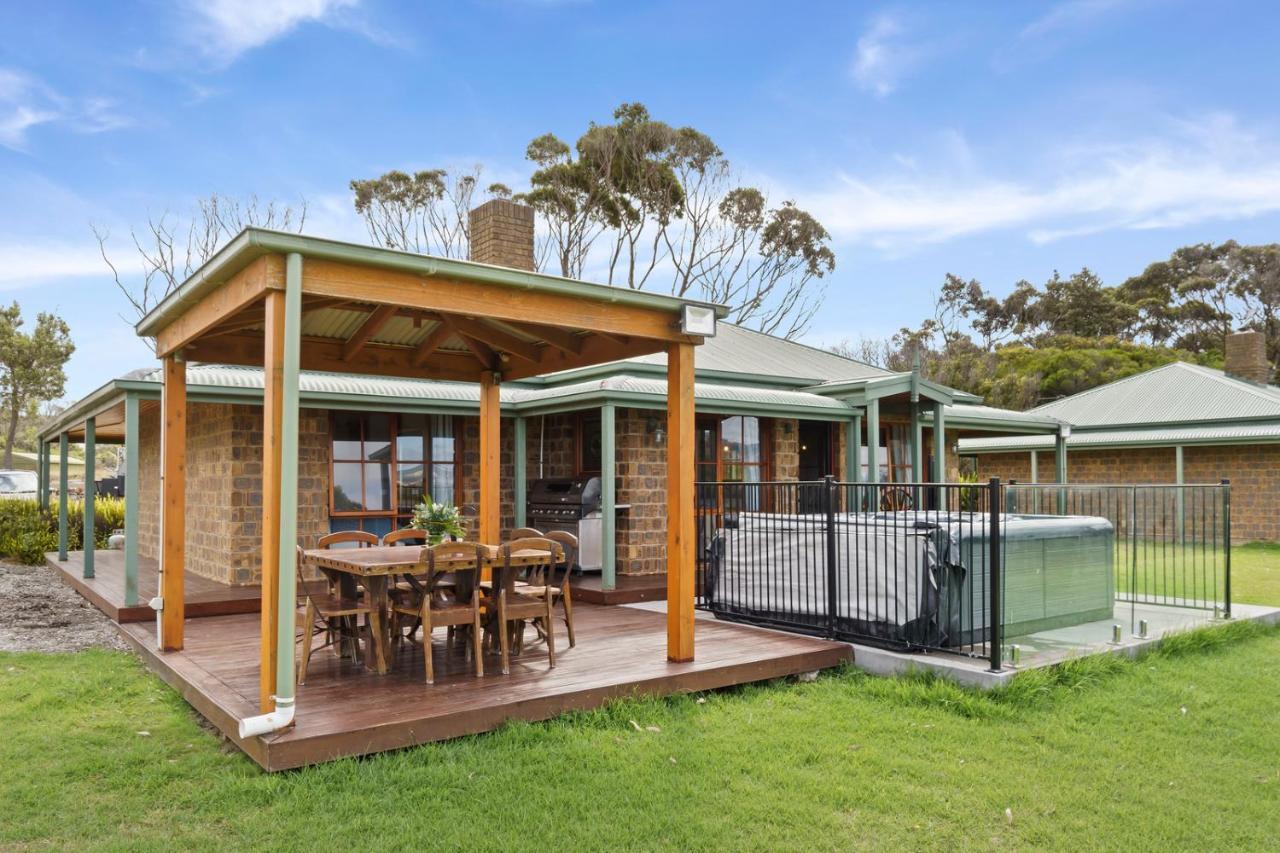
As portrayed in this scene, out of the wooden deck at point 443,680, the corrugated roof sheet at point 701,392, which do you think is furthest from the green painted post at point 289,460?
the corrugated roof sheet at point 701,392

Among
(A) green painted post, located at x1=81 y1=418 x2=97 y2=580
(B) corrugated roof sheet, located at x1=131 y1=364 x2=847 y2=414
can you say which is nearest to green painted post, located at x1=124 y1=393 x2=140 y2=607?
(B) corrugated roof sheet, located at x1=131 y1=364 x2=847 y2=414

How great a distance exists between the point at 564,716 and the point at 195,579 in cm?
688

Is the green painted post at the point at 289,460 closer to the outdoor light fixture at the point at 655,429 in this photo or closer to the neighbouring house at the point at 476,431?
the neighbouring house at the point at 476,431

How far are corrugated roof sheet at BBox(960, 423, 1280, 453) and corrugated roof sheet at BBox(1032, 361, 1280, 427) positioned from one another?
1.06 ft

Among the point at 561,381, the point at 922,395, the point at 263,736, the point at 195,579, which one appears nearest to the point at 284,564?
the point at 263,736

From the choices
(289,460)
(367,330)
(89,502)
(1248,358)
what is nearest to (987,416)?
(1248,358)

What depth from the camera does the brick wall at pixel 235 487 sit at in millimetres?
9680

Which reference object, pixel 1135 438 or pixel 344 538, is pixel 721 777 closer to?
pixel 344 538

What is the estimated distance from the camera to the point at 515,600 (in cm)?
619

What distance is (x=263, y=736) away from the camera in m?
4.43

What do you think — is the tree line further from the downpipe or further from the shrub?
the downpipe

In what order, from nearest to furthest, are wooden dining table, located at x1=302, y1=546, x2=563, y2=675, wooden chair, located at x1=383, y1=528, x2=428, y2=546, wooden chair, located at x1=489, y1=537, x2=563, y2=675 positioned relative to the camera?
wooden dining table, located at x1=302, y1=546, x2=563, y2=675, wooden chair, located at x1=489, y1=537, x2=563, y2=675, wooden chair, located at x1=383, y1=528, x2=428, y2=546

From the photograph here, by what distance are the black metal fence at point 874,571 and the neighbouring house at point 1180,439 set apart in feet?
36.4

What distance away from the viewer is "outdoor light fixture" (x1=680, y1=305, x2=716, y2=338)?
614 cm
